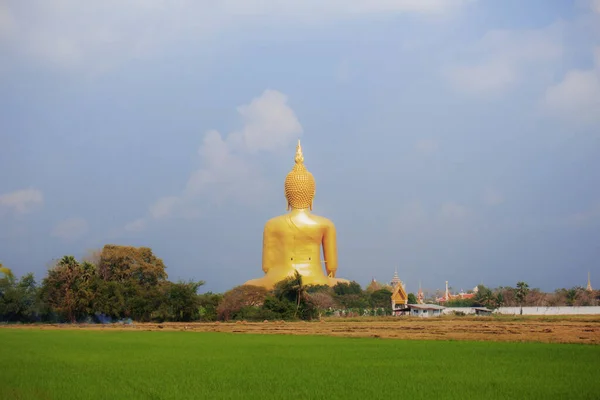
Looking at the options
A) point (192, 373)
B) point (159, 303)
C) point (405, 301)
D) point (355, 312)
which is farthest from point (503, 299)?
point (192, 373)

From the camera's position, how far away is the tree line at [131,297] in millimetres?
45719

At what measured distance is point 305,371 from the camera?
1470cm

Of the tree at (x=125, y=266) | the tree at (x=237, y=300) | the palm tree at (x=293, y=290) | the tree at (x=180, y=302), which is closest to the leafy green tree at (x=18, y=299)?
the tree at (x=125, y=266)

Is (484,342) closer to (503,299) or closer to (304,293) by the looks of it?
(304,293)

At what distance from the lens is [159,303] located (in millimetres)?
47250

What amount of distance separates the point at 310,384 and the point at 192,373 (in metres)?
3.15

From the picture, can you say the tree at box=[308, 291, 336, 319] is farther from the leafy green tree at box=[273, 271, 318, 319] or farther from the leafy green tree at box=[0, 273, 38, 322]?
the leafy green tree at box=[0, 273, 38, 322]

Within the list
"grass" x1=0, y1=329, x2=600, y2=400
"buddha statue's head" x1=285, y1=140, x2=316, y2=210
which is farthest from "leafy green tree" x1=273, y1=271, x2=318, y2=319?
"grass" x1=0, y1=329, x2=600, y2=400

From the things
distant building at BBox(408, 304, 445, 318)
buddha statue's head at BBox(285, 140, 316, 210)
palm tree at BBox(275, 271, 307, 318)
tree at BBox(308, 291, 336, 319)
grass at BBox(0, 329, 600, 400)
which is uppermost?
buddha statue's head at BBox(285, 140, 316, 210)

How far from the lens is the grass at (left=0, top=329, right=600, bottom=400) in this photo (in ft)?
38.4

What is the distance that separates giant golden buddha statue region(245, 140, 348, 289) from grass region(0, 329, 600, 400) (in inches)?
1534

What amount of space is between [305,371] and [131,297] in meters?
35.0

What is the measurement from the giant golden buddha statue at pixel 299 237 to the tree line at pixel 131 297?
26.3 feet

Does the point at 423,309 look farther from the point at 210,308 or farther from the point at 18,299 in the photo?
the point at 18,299
